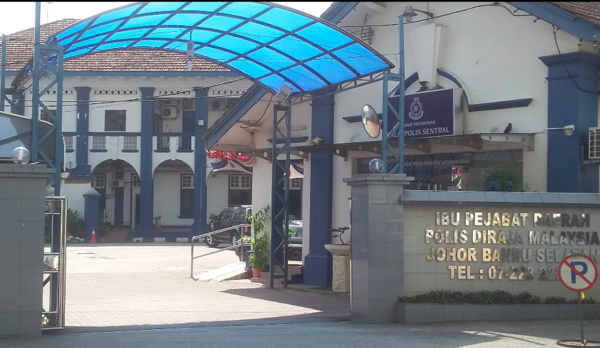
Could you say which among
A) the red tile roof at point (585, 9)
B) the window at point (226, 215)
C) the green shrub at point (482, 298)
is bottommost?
the green shrub at point (482, 298)

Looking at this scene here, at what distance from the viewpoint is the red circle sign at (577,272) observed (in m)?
10.1

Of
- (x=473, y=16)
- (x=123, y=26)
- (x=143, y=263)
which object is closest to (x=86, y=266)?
(x=143, y=263)

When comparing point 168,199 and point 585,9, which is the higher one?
point 585,9

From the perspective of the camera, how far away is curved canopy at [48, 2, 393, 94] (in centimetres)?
1312

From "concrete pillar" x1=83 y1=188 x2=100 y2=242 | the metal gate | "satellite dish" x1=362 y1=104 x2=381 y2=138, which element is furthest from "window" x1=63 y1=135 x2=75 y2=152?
the metal gate

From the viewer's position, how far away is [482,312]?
1236cm

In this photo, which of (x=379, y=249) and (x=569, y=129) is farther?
(x=569, y=129)

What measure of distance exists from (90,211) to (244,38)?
25049 millimetres

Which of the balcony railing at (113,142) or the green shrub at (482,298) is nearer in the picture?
the green shrub at (482,298)

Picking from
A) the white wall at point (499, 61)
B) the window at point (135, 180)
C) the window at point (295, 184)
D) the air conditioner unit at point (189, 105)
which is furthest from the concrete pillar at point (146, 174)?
the white wall at point (499, 61)

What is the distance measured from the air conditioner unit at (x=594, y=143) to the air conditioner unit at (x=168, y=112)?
28736 mm

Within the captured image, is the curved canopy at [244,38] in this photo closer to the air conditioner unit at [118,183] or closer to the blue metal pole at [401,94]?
the blue metal pole at [401,94]

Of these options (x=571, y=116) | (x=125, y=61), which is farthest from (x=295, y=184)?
(x=571, y=116)

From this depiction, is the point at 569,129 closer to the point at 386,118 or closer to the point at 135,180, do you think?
the point at 386,118
